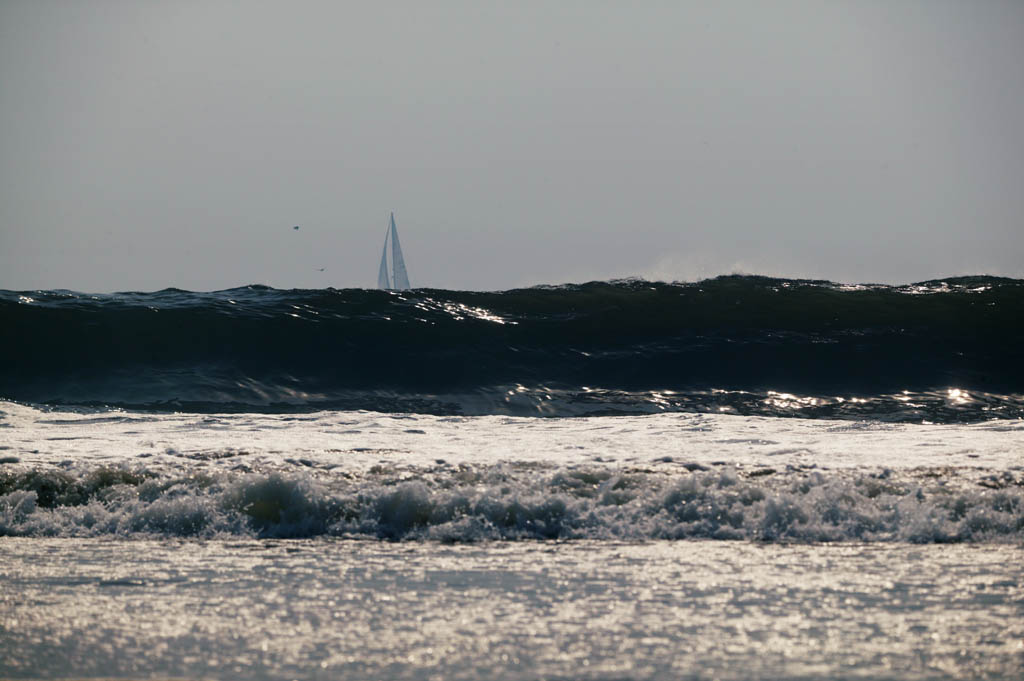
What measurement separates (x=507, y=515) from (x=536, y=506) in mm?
193

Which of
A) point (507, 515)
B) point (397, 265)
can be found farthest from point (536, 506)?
point (397, 265)

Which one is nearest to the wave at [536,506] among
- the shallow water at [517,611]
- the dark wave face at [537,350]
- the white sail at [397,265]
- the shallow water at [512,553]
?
the shallow water at [512,553]

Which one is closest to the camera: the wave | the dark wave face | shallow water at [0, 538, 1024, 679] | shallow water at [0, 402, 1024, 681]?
shallow water at [0, 538, 1024, 679]

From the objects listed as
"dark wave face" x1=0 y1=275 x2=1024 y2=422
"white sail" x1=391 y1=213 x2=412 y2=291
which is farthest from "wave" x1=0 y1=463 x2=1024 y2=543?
"white sail" x1=391 y1=213 x2=412 y2=291

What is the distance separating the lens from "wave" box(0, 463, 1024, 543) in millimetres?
5965

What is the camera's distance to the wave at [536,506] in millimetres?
5965

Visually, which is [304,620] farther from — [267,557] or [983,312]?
[983,312]

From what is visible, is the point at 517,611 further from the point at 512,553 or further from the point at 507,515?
the point at 507,515

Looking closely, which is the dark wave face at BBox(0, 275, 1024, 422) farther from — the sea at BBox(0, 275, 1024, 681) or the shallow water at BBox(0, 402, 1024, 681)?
the shallow water at BBox(0, 402, 1024, 681)

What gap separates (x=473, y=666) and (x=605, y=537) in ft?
8.99

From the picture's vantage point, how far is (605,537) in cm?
595

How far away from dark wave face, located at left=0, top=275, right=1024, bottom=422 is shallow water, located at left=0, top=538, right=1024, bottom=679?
683 cm

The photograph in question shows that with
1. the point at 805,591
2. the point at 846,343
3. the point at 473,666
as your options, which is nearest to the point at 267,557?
the point at 473,666

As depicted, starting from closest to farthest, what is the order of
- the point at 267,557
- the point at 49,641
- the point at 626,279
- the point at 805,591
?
the point at 49,641
the point at 805,591
the point at 267,557
the point at 626,279
